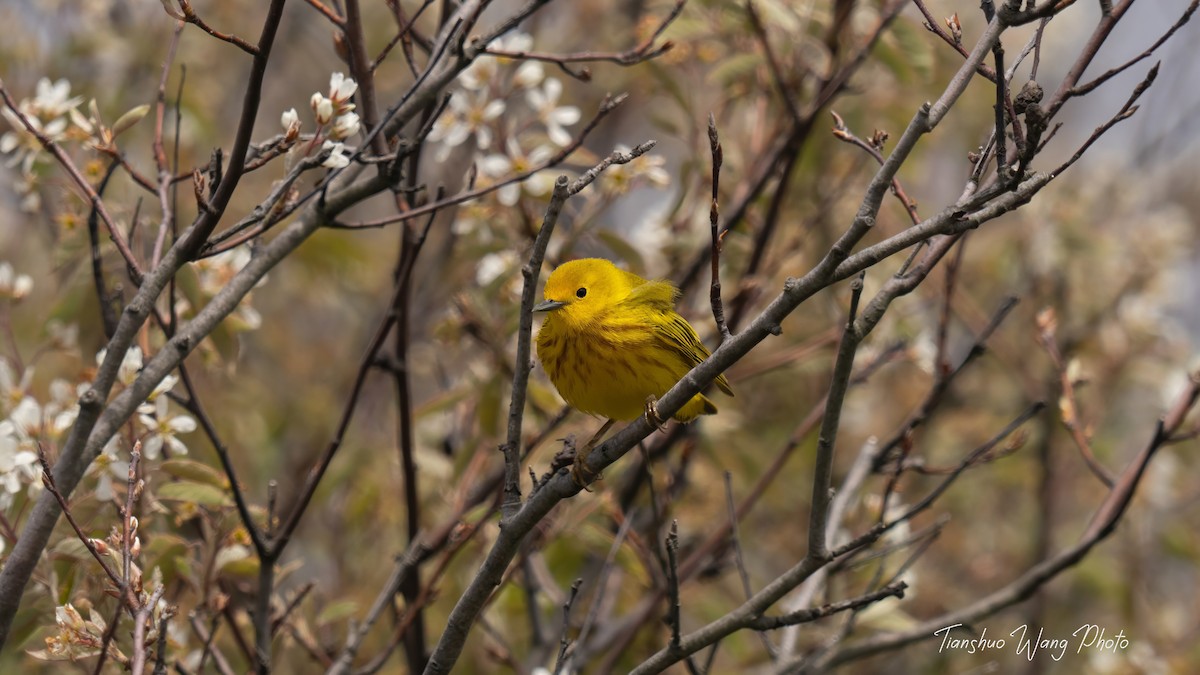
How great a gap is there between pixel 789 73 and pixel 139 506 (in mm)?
2880

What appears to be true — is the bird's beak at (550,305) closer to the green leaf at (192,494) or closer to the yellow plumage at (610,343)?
the yellow plumage at (610,343)

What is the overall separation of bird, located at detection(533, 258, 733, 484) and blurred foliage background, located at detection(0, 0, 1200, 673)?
38 centimetres

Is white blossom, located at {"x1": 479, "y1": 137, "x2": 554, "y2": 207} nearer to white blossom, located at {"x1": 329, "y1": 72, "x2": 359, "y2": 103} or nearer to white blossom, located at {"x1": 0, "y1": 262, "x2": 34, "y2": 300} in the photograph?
white blossom, located at {"x1": 329, "y1": 72, "x2": 359, "y2": 103}

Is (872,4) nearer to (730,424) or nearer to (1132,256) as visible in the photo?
(730,424)

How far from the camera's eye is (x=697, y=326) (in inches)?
179

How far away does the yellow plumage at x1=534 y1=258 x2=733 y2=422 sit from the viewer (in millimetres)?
3084

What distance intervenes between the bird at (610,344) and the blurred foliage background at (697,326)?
383mm

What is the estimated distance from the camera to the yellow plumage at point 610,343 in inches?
121

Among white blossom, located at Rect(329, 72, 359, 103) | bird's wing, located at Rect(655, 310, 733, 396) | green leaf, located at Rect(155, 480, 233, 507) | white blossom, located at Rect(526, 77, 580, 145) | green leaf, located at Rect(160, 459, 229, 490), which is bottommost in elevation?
green leaf, located at Rect(155, 480, 233, 507)

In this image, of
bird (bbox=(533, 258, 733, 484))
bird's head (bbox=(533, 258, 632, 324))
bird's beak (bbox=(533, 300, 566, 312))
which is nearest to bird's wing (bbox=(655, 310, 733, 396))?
bird (bbox=(533, 258, 733, 484))

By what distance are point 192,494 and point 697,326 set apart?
233 centimetres

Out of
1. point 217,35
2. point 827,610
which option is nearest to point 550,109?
point 217,35

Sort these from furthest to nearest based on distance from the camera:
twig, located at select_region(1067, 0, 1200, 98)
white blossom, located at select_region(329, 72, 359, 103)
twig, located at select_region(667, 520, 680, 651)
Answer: white blossom, located at select_region(329, 72, 359, 103) → twig, located at select_region(667, 520, 680, 651) → twig, located at select_region(1067, 0, 1200, 98)

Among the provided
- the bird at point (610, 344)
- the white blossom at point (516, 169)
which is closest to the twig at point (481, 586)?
the bird at point (610, 344)
